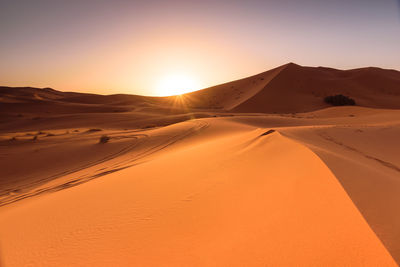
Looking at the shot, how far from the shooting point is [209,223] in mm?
1797

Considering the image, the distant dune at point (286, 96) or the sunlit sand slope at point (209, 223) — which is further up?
the distant dune at point (286, 96)

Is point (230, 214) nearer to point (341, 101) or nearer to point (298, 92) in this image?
point (341, 101)

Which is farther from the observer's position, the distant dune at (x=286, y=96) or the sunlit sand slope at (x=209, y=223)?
the distant dune at (x=286, y=96)

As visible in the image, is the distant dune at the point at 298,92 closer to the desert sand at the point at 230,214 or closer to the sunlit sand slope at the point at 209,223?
the desert sand at the point at 230,214

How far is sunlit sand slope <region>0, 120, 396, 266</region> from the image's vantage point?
52.4 inches

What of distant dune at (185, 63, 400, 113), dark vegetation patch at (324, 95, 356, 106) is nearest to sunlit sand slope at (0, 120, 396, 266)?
distant dune at (185, 63, 400, 113)

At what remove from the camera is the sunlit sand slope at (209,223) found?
1.33 metres

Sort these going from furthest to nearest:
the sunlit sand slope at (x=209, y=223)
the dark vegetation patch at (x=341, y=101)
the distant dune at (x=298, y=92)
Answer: the distant dune at (x=298, y=92) < the dark vegetation patch at (x=341, y=101) < the sunlit sand slope at (x=209, y=223)

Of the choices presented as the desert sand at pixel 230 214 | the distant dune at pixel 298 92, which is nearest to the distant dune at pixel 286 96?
the distant dune at pixel 298 92

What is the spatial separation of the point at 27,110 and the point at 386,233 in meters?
29.2

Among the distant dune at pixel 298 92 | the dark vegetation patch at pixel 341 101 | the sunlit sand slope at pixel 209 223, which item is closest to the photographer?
the sunlit sand slope at pixel 209 223

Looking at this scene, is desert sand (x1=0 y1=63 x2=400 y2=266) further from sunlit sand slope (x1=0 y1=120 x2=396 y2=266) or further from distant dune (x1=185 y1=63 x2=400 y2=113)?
distant dune (x1=185 y1=63 x2=400 y2=113)

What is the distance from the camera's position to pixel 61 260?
1.64 m

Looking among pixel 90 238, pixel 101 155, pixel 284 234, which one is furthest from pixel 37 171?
pixel 284 234
